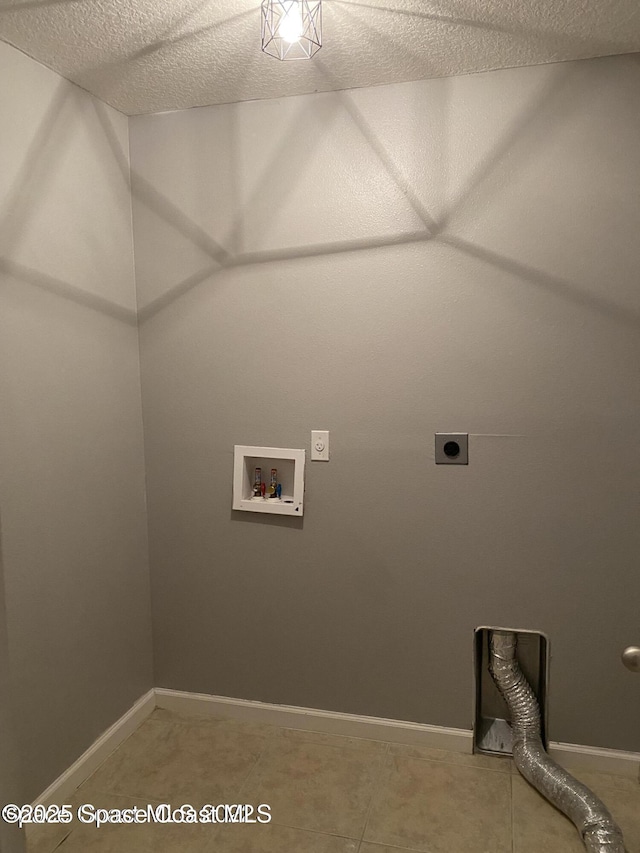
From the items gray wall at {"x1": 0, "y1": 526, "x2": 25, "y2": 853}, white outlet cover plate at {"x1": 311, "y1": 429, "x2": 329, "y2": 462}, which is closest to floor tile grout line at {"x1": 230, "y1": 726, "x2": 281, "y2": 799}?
white outlet cover plate at {"x1": 311, "y1": 429, "x2": 329, "y2": 462}

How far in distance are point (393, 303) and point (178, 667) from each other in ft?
5.64

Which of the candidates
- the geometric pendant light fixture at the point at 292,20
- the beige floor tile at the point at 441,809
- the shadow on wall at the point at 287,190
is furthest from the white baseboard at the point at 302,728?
the geometric pendant light fixture at the point at 292,20

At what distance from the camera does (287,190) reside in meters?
2.35

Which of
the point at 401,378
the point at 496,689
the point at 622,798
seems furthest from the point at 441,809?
the point at 401,378

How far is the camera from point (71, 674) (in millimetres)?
2207

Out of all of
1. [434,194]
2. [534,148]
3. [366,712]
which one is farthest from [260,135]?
[366,712]

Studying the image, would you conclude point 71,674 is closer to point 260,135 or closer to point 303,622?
point 303,622

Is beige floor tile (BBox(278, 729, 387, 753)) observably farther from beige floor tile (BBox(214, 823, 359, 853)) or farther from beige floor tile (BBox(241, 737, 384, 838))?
beige floor tile (BBox(214, 823, 359, 853))

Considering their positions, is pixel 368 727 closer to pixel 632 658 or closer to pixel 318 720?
pixel 318 720

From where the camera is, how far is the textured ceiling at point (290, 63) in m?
1.75

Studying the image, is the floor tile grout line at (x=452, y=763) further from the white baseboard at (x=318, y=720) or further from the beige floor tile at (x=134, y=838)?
the beige floor tile at (x=134, y=838)

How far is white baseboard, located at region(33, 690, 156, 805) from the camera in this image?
2.12 metres

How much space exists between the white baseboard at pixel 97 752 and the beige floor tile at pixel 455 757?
1.02 metres

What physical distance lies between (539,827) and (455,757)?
40 cm
